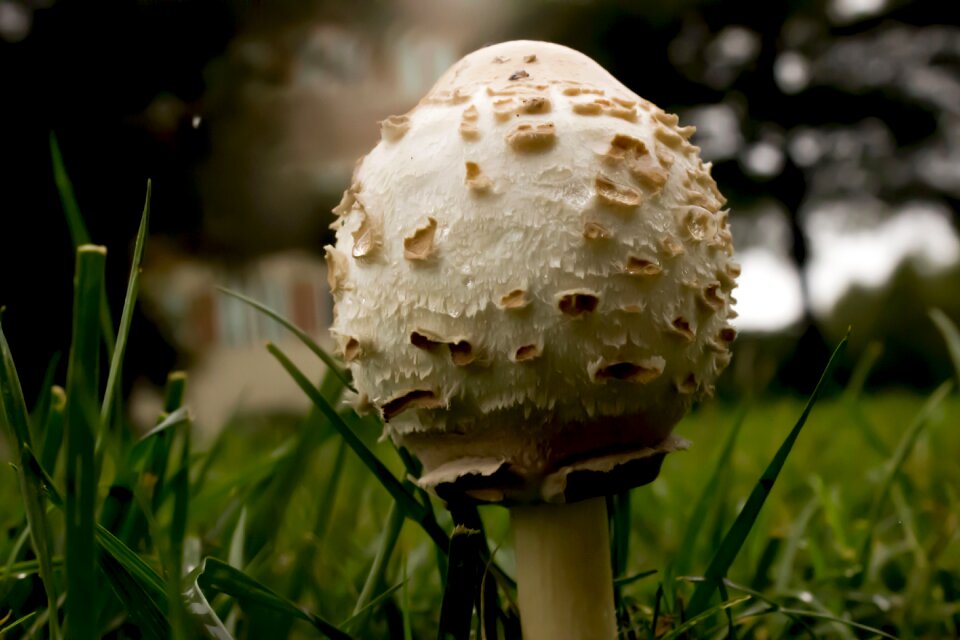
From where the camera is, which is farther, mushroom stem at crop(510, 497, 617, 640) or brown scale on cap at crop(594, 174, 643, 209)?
mushroom stem at crop(510, 497, 617, 640)

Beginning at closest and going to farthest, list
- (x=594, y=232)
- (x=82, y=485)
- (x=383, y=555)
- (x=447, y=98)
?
(x=82, y=485) → (x=594, y=232) → (x=447, y=98) → (x=383, y=555)

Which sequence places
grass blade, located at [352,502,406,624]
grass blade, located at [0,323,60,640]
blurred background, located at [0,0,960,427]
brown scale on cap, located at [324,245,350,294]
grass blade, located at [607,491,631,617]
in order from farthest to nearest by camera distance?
blurred background, located at [0,0,960,427]
grass blade, located at [607,491,631,617]
grass blade, located at [352,502,406,624]
brown scale on cap, located at [324,245,350,294]
grass blade, located at [0,323,60,640]

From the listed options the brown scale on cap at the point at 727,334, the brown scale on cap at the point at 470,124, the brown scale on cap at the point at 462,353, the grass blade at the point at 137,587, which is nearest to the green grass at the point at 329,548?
the grass blade at the point at 137,587

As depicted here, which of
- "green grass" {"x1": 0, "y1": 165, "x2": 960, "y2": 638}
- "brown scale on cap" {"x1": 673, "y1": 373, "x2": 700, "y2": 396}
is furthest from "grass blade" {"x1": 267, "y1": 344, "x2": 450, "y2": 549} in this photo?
"brown scale on cap" {"x1": 673, "y1": 373, "x2": 700, "y2": 396}

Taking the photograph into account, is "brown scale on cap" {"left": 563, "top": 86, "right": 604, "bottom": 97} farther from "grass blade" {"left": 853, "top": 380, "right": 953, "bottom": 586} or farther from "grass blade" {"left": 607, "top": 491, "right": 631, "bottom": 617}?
"grass blade" {"left": 853, "top": 380, "right": 953, "bottom": 586}

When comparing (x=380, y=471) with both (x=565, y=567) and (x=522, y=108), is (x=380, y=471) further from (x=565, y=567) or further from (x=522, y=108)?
(x=522, y=108)

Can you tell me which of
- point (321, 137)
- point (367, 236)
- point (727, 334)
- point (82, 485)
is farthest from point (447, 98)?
point (321, 137)

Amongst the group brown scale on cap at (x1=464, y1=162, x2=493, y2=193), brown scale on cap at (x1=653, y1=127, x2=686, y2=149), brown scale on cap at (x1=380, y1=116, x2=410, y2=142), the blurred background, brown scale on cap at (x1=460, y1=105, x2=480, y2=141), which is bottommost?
the blurred background
